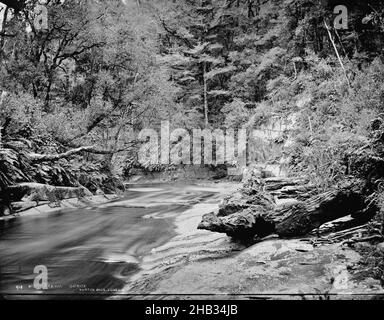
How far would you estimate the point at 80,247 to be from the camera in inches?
181

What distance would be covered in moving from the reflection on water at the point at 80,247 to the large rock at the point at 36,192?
673mm

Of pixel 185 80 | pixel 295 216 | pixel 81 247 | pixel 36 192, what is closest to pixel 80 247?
pixel 81 247

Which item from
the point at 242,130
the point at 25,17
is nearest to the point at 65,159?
the point at 25,17

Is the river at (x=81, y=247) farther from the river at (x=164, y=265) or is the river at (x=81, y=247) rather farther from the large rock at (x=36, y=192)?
the large rock at (x=36, y=192)

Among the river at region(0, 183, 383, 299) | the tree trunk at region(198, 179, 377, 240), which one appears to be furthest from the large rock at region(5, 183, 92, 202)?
the tree trunk at region(198, 179, 377, 240)

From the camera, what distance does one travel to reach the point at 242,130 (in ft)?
37.9

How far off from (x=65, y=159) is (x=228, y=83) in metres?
8.46

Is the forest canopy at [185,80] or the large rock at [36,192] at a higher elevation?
the forest canopy at [185,80]

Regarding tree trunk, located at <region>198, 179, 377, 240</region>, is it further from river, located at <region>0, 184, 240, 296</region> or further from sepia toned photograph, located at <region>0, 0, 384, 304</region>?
river, located at <region>0, 184, 240, 296</region>

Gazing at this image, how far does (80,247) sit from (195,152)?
476 inches

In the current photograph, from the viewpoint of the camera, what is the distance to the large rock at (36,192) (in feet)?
21.5

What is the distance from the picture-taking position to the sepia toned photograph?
3.23 m

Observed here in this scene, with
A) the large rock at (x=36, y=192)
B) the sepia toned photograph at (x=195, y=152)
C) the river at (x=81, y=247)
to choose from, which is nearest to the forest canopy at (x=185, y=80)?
the sepia toned photograph at (x=195, y=152)

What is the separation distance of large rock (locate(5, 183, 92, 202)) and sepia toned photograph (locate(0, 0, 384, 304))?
4 centimetres
